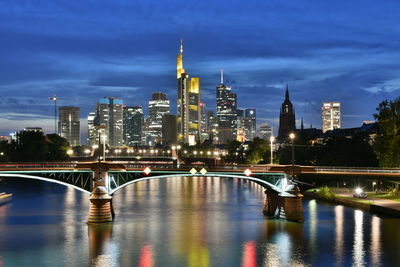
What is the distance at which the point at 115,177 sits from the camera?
93.0 m


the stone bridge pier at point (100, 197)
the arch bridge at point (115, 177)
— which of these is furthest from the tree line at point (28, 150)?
the stone bridge pier at point (100, 197)

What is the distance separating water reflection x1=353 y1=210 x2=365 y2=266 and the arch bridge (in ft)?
27.0

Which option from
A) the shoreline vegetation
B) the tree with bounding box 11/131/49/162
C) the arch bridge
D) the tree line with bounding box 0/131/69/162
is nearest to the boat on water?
the arch bridge

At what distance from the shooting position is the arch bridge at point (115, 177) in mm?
85688

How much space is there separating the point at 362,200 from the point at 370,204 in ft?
26.6

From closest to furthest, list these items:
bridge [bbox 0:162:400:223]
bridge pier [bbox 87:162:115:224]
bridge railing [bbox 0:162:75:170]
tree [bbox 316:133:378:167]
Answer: bridge pier [bbox 87:162:115:224] → bridge [bbox 0:162:400:223] → bridge railing [bbox 0:162:75:170] → tree [bbox 316:133:378:167]

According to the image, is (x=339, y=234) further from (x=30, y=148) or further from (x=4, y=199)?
(x=30, y=148)

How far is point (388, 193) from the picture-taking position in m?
113

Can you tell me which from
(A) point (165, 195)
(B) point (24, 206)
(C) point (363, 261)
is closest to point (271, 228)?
(C) point (363, 261)

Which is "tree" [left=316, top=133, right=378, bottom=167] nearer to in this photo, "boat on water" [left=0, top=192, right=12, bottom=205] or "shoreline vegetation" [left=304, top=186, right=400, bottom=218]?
"shoreline vegetation" [left=304, top=186, right=400, bottom=218]

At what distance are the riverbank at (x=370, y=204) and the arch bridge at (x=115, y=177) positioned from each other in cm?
1332

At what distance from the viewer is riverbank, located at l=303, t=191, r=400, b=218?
91000mm

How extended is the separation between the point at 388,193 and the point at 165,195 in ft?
157

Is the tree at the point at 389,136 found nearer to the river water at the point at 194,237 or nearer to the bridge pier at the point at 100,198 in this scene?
the river water at the point at 194,237
